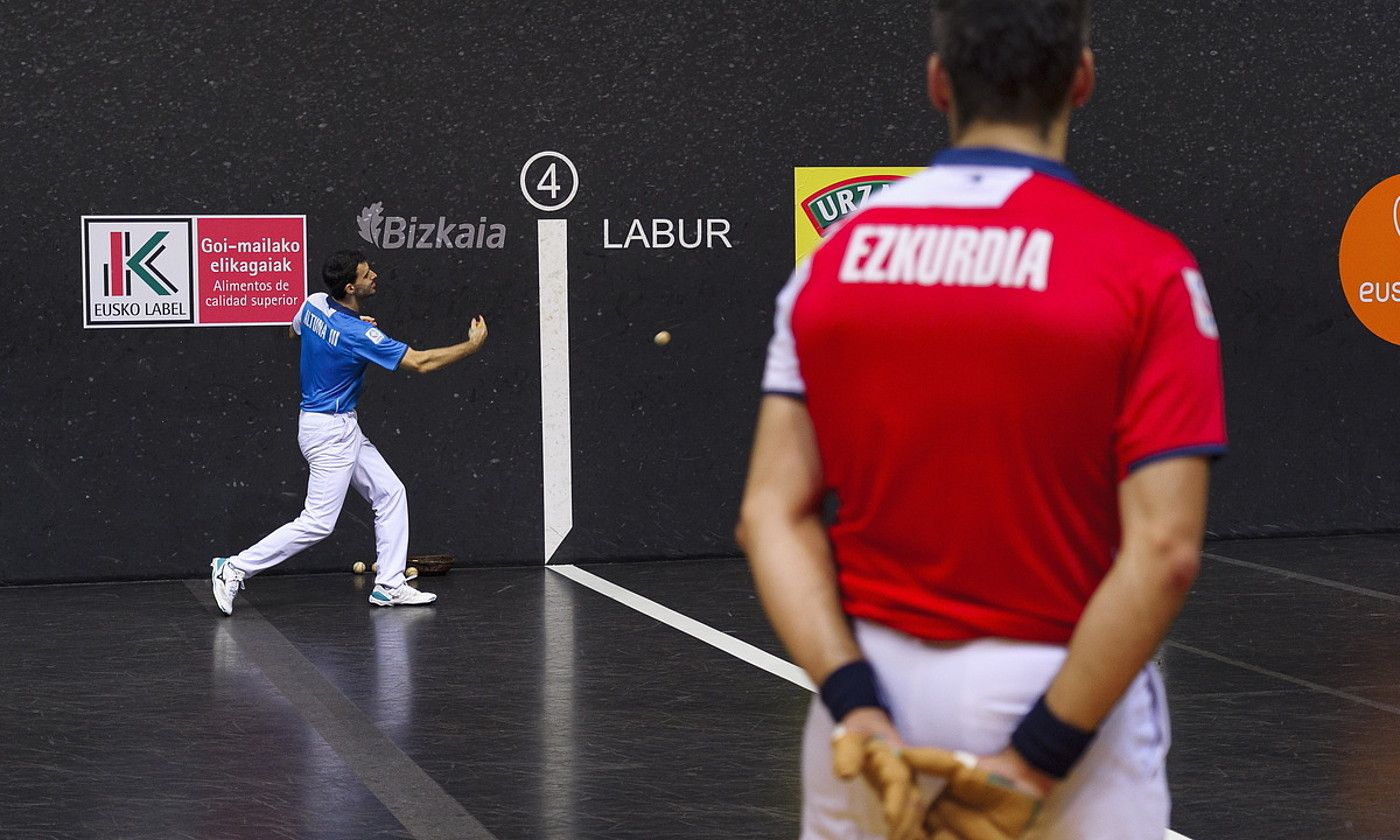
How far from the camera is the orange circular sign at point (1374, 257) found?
11.0 m

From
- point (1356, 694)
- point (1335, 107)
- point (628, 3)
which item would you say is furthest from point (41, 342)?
point (1335, 107)

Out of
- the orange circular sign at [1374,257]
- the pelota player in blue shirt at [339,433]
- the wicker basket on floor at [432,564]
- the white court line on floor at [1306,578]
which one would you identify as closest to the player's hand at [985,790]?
the pelota player in blue shirt at [339,433]

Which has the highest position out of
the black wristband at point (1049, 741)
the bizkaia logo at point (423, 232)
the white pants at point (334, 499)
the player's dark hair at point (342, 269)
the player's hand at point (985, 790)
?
the bizkaia logo at point (423, 232)

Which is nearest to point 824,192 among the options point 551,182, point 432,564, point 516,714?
point 551,182

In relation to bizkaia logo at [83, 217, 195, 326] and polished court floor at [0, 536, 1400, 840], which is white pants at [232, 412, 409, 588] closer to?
polished court floor at [0, 536, 1400, 840]

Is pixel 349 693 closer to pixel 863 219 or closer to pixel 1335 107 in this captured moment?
pixel 863 219

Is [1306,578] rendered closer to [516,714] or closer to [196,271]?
[516,714]

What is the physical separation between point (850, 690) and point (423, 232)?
8.40 meters

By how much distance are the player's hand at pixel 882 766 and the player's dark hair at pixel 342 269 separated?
274 inches

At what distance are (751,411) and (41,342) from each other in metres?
3.94

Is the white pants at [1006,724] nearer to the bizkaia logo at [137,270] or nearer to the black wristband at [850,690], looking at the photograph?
the black wristband at [850,690]

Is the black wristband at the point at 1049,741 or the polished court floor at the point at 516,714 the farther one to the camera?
the polished court floor at the point at 516,714

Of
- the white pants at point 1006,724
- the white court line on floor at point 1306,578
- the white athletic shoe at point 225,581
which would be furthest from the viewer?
the white court line on floor at point 1306,578

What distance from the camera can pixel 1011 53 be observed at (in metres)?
1.85
